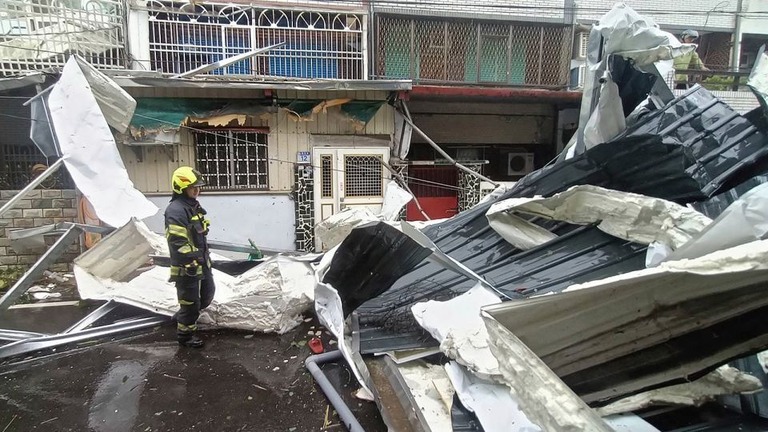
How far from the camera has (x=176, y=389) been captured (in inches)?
129

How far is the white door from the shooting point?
25.6ft

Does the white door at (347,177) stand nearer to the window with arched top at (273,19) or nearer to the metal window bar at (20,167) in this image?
the window with arched top at (273,19)

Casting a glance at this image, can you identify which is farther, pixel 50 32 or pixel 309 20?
pixel 309 20

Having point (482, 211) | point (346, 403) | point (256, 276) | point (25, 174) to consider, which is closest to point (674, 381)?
point (346, 403)

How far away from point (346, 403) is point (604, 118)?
2.65 meters

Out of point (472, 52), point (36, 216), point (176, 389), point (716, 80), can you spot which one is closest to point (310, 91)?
point (472, 52)

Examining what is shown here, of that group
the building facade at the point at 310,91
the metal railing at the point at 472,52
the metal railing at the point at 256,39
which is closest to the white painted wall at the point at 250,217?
the building facade at the point at 310,91

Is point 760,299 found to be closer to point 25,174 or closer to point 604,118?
point 604,118

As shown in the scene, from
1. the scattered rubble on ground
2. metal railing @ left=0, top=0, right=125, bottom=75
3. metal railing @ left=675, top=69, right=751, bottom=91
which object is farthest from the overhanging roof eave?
metal railing @ left=675, top=69, right=751, bottom=91

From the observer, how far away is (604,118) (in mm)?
3154

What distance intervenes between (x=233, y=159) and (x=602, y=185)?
6191 millimetres

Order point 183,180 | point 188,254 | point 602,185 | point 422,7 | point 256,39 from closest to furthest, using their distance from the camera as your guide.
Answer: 1. point 602,185
2. point 188,254
3. point 183,180
4. point 256,39
5. point 422,7

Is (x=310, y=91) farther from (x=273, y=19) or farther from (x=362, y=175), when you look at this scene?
(x=362, y=175)

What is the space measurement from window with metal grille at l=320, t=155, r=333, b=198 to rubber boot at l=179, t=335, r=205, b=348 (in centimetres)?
424
